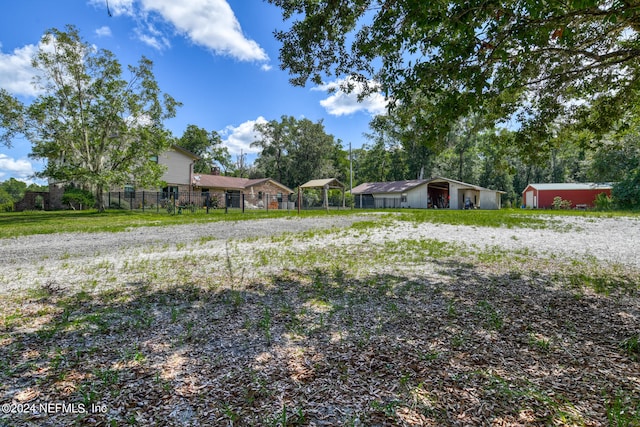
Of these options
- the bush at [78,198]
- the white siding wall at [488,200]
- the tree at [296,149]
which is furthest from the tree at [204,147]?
the white siding wall at [488,200]

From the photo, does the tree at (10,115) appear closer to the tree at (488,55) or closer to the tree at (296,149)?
the tree at (488,55)

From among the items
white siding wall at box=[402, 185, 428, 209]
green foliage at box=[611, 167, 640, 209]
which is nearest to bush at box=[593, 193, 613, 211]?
green foliage at box=[611, 167, 640, 209]

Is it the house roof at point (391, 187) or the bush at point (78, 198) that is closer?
the bush at point (78, 198)

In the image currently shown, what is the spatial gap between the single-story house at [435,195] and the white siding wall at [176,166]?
22057mm

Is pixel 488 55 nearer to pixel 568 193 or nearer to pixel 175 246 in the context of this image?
pixel 175 246

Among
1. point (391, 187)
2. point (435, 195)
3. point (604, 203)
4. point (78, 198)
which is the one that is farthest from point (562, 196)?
point (78, 198)

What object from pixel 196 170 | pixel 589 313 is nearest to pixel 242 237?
pixel 589 313

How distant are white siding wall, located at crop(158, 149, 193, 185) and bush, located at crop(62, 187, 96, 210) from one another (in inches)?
216

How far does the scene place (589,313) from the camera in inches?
132

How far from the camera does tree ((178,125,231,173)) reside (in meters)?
43.5

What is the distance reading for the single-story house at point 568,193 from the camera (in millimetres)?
32500

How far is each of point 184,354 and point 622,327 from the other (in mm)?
4104

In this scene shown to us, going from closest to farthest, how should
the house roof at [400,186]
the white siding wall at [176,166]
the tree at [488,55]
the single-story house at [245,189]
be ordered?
the tree at [488,55], the white siding wall at [176,166], the single-story house at [245,189], the house roof at [400,186]

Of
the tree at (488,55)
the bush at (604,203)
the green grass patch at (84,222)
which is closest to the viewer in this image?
the tree at (488,55)
